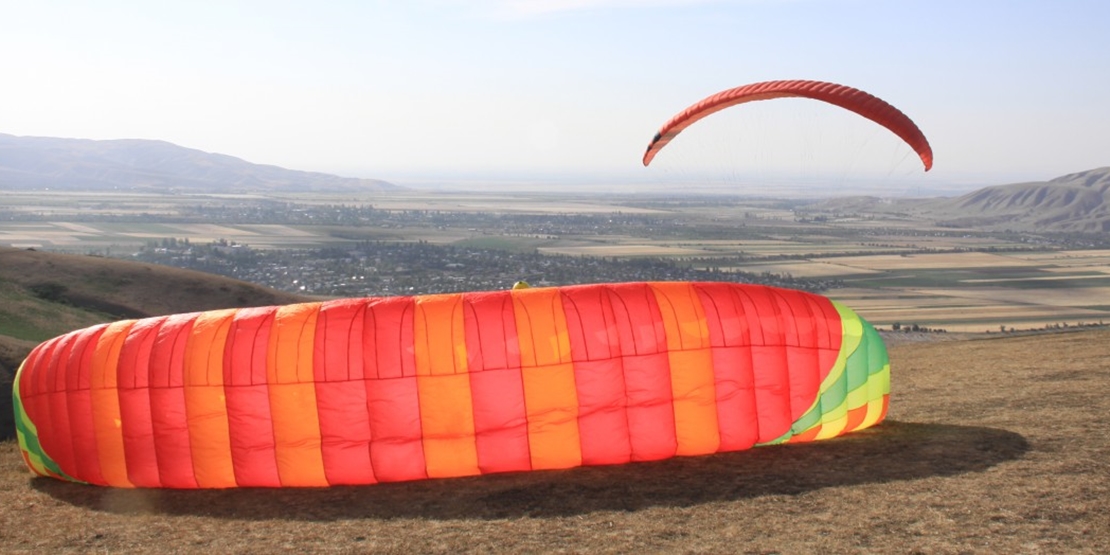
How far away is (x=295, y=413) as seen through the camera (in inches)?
555

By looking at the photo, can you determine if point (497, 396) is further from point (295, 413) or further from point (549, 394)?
point (295, 413)

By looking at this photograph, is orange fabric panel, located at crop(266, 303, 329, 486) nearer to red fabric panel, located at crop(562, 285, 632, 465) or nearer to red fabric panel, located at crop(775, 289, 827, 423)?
red fabric panel, located at crop(562, 285, 632, 465)

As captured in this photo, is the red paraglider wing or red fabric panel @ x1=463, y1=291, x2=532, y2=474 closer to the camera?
red fabric panel @ x1=463, y1=291, x2=532, y2=474

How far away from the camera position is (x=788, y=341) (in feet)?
49.0

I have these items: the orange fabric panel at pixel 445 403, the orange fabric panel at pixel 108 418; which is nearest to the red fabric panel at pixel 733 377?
the orange fabric panel at pixel 445 403

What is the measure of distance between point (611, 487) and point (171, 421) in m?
6.84

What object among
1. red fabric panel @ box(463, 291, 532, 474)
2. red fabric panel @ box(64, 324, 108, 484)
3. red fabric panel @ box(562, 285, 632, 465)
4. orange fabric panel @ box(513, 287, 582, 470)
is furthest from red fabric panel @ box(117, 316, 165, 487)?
red fabric panel @ box(562, 285, 632, 465)

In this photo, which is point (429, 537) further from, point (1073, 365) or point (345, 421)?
point (1073, 365)

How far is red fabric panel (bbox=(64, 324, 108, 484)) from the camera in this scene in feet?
47.9

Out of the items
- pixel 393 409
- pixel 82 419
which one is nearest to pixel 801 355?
pixel 393 409

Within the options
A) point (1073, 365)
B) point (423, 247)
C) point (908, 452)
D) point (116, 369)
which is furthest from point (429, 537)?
point (423, 247)

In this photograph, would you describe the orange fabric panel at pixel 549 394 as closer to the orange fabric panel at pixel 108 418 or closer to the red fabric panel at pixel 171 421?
the red fabric panel at pixel 171 421

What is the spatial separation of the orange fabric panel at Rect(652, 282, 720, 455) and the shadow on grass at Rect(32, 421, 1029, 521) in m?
0.32

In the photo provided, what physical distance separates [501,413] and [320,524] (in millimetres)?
3159
